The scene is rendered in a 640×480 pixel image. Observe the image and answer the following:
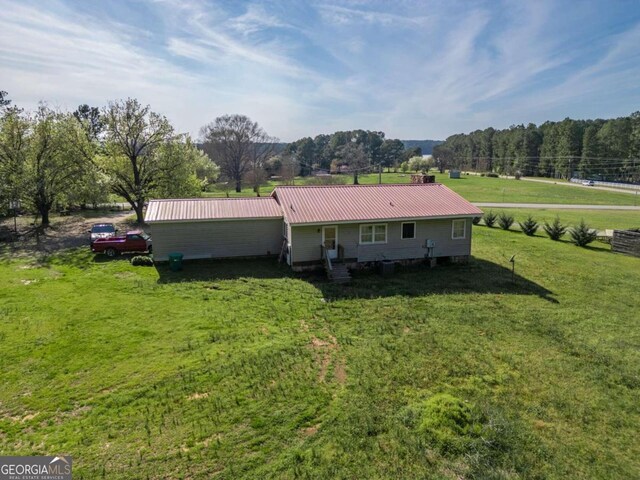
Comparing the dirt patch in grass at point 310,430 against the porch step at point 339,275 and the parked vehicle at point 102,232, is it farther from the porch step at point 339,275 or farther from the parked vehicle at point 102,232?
the parked vehicle at point 102,232

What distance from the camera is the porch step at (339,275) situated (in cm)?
1771

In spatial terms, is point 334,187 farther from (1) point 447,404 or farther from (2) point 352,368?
(1) point 447,404

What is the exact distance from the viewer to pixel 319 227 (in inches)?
751

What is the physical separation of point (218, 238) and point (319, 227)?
5633 mm

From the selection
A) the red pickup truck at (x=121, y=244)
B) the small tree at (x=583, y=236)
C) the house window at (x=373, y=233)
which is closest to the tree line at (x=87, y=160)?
the red pickup truck at (x=121, y=244)

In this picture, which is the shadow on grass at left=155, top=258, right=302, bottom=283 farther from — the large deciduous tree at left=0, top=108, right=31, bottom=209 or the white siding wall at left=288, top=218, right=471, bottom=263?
the large deciduous tree at left=0, top=108, right=31, bottom=209

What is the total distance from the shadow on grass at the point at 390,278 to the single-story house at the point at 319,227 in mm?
780

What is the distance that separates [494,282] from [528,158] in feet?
317

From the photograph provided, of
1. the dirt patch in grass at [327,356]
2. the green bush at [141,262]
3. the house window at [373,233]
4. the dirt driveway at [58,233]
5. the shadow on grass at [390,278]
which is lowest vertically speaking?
the dirt patch in grass at [327,356]

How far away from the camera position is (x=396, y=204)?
2083cm

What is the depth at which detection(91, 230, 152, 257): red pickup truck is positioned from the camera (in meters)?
21.2

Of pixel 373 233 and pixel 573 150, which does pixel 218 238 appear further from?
pixel 573 150

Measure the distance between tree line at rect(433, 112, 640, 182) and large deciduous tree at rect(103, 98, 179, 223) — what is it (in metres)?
89.3

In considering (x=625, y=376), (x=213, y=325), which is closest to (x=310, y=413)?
(x=213, y=325)
